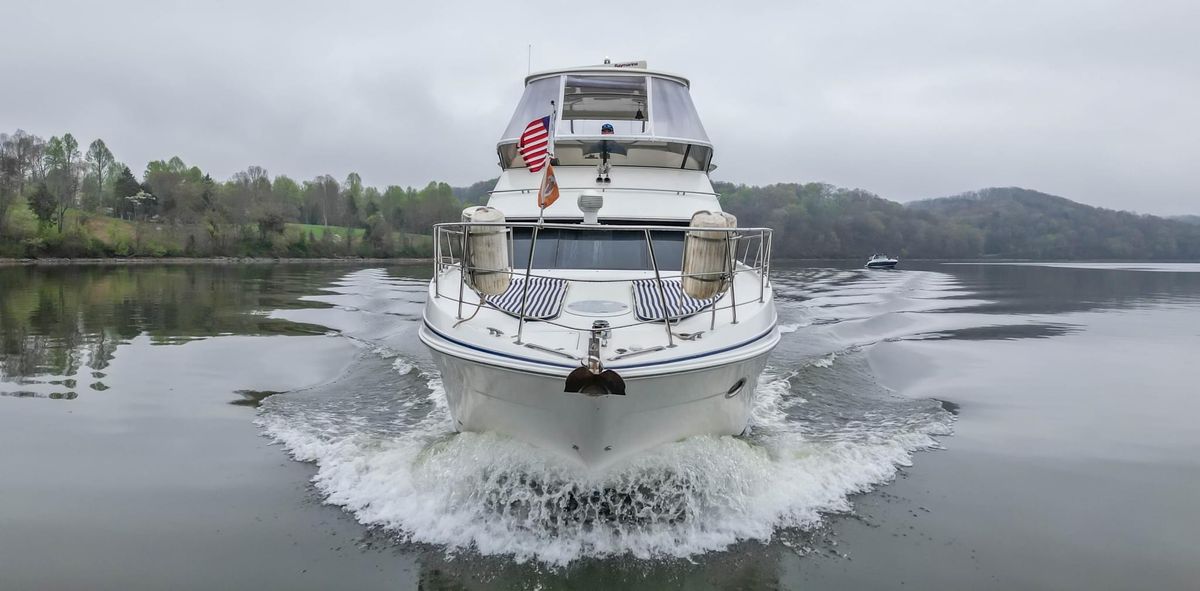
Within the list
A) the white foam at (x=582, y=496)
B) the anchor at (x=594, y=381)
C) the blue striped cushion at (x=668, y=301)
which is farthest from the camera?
the blue striped cushion at (x=668, y=301)

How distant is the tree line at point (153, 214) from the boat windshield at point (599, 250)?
56.1m

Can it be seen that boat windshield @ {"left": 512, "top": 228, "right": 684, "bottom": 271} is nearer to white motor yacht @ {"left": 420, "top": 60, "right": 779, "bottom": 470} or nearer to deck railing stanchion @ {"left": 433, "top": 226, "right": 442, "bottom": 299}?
white motor yacht @ {"left": 420, "top": 60, "right": 779, "bottom": 470}

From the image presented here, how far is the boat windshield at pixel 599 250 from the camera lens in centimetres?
773

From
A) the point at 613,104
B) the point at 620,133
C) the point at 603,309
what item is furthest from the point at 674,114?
the point at 603,309

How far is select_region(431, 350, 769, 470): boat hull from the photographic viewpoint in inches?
215

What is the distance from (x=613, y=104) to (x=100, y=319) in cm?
1375

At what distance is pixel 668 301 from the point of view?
6.48 metres

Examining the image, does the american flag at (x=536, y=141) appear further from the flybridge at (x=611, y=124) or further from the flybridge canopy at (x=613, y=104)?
the flybridge canopy at (x=613, y=104)

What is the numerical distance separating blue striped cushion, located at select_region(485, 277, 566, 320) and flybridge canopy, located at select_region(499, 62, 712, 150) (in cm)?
254

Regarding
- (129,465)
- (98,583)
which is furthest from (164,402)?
(98,583)

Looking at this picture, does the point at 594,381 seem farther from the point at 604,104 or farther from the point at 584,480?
the point at 604,104

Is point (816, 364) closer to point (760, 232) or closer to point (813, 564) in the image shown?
point (760, 232)

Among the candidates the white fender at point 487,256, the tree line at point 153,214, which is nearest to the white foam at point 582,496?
the white fender at point 487,256

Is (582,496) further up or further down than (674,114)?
further down
